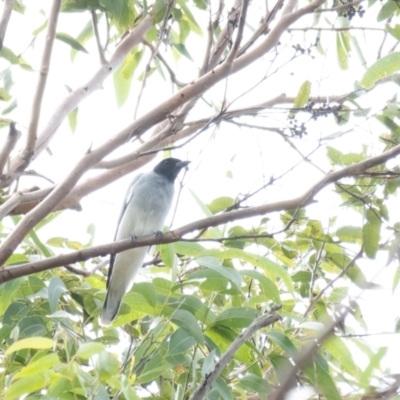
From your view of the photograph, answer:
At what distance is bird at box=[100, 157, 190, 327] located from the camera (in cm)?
426

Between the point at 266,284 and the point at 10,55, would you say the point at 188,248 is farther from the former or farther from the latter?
the point at 10,55

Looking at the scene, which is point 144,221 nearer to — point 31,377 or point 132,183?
point 132,183

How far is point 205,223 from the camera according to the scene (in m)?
2.13

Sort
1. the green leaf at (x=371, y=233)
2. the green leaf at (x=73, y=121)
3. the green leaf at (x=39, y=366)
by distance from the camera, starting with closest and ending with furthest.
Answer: the green leaf at (x=39, y=366) → the green leaf at (x=371, y=233) → the green leaf at (x=73, y=121)

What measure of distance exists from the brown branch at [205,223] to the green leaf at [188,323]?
0.23 metres

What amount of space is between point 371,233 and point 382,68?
602 mm

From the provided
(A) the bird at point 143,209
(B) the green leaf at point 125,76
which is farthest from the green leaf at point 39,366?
(A) the bird at point 143,209

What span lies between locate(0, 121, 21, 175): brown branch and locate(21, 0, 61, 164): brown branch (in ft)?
0.46

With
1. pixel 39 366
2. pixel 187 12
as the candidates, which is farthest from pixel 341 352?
pixel 187 12

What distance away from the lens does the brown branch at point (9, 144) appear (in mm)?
2334

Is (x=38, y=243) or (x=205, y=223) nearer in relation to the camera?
(x=205, y=223)

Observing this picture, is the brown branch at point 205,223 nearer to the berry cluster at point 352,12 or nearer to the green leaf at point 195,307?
the green leaf at point 195,307

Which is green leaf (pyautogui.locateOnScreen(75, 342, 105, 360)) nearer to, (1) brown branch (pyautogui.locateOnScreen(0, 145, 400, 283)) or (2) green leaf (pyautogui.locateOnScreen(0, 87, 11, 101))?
(1) brown branch (pyautogui.locateOnScreen(0, 145, 400, 283))

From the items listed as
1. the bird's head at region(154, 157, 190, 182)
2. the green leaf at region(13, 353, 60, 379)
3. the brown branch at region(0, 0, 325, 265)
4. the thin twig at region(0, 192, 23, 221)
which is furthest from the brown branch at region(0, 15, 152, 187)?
the bird's head at region(154, 157, 190, 182)
